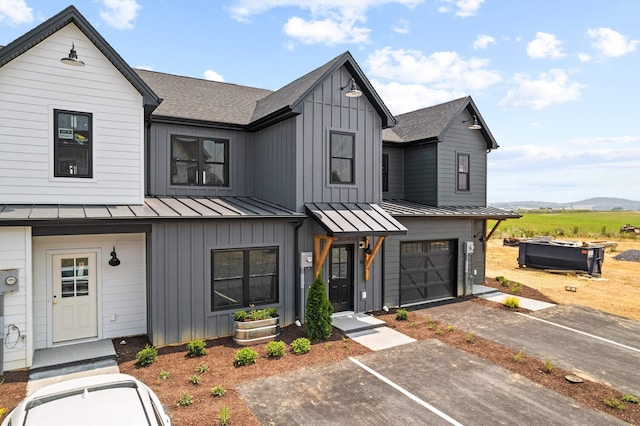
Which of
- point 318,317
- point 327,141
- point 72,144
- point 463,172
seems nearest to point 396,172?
point 463,172

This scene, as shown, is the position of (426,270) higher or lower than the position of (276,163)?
lower

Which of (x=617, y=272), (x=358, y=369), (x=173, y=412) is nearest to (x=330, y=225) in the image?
(x=358, y=369)

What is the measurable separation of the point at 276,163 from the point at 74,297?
6406 mm

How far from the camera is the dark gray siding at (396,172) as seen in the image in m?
16.3

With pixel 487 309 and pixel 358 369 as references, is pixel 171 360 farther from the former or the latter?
pixel 487 309

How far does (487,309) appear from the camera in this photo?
13.2 meters

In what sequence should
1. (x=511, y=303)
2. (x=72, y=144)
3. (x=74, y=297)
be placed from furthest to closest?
1. (x=511, y=303)
2. (x=74, y=297)
3. (x=72, y=144)

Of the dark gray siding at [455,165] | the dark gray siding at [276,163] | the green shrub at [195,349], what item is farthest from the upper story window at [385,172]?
the green shrub at [195,349]

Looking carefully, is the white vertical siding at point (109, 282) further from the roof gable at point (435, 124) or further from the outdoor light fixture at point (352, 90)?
the roof gable at point (435, 124)

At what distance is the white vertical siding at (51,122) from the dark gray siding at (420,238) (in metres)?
8.03

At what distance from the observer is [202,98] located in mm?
13414

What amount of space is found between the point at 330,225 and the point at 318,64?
6.01 m

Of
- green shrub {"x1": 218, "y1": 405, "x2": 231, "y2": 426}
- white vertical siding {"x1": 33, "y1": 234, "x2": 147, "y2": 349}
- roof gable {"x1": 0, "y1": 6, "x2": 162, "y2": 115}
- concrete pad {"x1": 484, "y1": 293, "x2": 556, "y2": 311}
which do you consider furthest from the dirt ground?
roof gable {"x1": 0, "y1": 6, "x2": 162, "y2": 115}

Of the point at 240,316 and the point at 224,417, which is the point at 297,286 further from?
the point at 224,417
